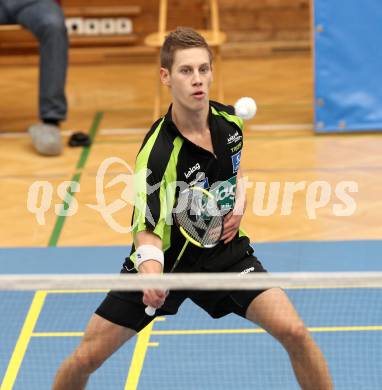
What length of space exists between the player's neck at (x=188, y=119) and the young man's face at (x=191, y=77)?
4 centimetres

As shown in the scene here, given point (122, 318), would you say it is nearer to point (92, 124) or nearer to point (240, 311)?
point (240, 311)

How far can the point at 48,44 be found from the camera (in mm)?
10203

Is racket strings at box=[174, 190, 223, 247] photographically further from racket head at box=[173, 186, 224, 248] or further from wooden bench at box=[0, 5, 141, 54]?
wooden bench at box=[0, 5, 141, 54]

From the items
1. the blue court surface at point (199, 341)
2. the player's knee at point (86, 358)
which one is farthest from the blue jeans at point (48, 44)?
the player's knee at point (86, 358)

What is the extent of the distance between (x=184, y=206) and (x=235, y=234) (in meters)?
0.33

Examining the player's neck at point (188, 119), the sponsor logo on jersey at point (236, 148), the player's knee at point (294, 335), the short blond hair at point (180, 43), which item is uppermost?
the short blond hair at point (180, 43)

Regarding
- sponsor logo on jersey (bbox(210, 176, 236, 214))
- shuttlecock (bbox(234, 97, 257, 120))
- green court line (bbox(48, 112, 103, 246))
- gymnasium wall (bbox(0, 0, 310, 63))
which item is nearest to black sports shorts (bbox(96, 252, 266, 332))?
sponsor logo on jersey (bbox(210, 176, 236, 214))

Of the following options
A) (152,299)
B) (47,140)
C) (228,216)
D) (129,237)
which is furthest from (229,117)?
(47,140)

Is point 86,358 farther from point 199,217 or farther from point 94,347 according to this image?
point 199,217

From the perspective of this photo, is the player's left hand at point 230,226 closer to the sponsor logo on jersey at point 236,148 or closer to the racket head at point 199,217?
the racket head at point 199,217

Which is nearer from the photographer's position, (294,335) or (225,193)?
(294,335)

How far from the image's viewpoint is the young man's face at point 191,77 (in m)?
5.06

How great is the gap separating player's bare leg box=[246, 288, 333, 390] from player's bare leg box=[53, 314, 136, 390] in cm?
63

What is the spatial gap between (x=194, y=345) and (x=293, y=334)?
1.76m
